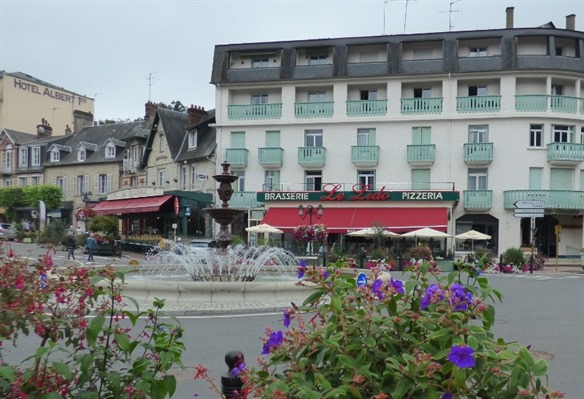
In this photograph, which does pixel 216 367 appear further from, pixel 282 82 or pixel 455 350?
pixel 282 82

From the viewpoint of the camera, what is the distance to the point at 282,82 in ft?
124

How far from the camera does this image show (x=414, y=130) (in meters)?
36.1

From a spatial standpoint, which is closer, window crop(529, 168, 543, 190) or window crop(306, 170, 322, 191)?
window crop(529, 168, 543, 190)

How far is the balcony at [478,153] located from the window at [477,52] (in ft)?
18.8

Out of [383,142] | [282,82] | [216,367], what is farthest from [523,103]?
[216,367]

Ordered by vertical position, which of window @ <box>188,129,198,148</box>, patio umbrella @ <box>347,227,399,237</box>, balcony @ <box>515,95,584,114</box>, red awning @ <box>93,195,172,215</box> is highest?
balcony @ <box>515,95,584,114</box>

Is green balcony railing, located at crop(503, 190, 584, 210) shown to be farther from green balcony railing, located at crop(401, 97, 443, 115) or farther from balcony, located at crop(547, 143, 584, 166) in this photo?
green balcony railing, located at crop(401, 97, 443, 115)

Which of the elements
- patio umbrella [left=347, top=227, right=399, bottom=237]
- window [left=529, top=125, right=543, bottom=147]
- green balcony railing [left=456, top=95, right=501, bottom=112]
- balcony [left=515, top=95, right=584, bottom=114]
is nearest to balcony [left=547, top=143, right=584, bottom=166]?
window [left=529, top=125, right=543, bottom=147]

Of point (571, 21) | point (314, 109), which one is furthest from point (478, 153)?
point (571, 21)

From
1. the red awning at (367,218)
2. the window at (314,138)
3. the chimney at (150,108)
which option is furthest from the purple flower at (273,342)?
the chimney at (150,108)

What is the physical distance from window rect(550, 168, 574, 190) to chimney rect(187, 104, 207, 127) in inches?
982

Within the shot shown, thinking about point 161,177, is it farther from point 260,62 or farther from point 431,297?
point 431,297

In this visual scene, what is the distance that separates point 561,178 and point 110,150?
37.0m

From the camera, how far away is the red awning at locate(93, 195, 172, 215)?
41.0 meters
